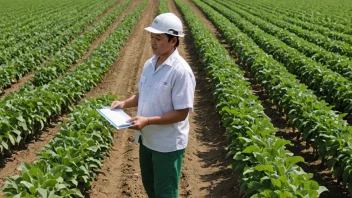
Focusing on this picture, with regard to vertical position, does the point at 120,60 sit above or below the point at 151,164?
below

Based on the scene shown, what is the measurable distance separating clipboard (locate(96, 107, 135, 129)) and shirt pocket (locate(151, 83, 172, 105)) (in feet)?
0.99

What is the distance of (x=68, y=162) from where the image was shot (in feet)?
16.2

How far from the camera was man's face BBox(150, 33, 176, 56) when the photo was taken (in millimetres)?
3348

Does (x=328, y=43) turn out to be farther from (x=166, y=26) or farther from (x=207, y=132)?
(x=166, y=26)

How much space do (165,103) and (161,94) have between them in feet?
0.32

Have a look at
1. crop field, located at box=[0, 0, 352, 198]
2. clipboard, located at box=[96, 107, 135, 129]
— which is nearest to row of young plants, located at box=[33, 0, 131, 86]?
crop field, located at box=[0, 0, 352, 198]

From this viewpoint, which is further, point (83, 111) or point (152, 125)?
point (83, 111)

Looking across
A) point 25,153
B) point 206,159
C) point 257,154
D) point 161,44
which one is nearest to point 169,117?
point 161,44

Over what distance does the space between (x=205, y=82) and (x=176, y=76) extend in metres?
8.74

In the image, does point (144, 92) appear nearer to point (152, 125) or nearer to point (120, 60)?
point (152, 125)

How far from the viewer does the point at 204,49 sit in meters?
13.8

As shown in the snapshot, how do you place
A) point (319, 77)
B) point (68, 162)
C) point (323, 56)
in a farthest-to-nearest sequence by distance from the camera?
point (323, 56) → point (319, 77) → point (68, 162)

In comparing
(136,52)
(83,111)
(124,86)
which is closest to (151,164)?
(83,111)

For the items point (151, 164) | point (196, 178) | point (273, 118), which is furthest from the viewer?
point (273, 118)
